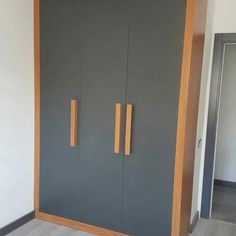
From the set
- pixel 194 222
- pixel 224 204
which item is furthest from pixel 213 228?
pixel 224 204

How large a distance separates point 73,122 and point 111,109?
39 cm

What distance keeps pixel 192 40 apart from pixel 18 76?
61.1 inches

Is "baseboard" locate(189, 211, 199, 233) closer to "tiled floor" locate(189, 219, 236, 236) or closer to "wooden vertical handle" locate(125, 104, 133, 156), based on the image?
"tiled floor" locate(189, 219, 236, 236)

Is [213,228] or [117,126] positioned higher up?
[117,126]

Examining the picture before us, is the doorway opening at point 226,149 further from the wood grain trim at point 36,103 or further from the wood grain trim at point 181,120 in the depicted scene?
the wood grain trim at point 36,103

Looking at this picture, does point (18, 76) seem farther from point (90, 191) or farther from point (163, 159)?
point (163, 159)

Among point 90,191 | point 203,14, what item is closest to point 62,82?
point 90,191

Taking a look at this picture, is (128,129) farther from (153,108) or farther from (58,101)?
(58,101)

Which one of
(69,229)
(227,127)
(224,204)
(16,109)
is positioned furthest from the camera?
(227,127)

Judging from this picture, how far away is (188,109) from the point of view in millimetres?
2242

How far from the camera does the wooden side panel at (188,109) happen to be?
2135 millimetres

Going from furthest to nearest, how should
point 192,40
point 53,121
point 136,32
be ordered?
point 53,121
point 136,32
point 192,40

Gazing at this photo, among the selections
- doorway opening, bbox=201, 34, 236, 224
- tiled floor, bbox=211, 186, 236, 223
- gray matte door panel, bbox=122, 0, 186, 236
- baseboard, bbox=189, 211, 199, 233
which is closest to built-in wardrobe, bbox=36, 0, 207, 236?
gray matte door panel, bbox=122, 0, 186, 236

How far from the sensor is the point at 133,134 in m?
2.38
